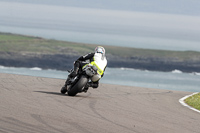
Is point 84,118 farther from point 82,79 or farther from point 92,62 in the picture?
point 92,62

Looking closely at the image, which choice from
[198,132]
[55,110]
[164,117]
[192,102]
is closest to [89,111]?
[55,110]

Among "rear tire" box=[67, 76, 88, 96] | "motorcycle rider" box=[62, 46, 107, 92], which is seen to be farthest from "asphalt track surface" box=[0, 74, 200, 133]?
"motorcycle rider" box=[62, 46, 107, 92]

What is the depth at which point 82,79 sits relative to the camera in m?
14.6

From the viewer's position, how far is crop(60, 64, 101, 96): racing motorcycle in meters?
14.6

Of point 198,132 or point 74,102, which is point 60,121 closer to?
point 198,132

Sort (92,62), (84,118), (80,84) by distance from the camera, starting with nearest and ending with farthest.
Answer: (84,118) < (80,84) < (92,62)

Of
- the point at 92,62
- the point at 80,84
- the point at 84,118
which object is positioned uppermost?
the point at 92,62

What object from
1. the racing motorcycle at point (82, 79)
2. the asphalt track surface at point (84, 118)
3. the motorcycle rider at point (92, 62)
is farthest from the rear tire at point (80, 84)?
the asphalt track surface at point (84, 118)

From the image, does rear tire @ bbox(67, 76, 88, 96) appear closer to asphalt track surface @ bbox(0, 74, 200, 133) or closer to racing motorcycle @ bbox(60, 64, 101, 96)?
racing motorcycle @ bbox(60, 64, 101, 96)

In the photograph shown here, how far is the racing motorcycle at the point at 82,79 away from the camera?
1459 centimetres

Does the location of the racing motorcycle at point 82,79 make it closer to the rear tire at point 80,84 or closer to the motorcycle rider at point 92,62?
the rear tire at point 80,84

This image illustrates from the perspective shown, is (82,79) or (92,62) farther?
(92,62)

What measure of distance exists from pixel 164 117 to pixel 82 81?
12.2ft

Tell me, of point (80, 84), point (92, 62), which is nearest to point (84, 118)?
point (80, 84)
